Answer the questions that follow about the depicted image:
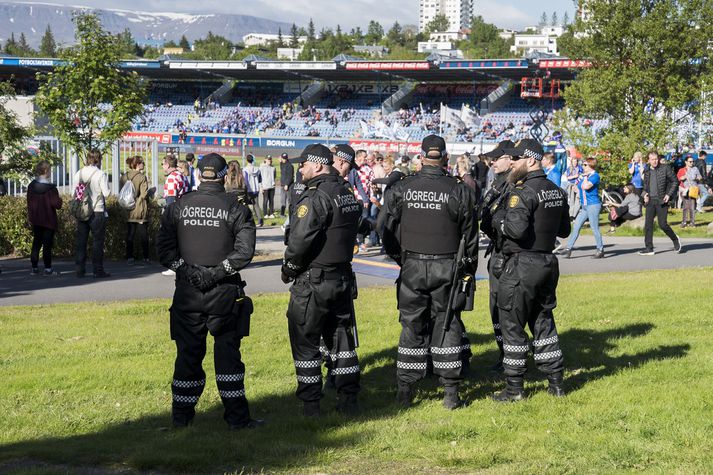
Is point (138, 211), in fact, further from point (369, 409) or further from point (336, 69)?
point (336, 69)

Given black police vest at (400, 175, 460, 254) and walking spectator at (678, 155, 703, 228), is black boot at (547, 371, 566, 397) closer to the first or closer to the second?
black police vest at (400, 175, 460, 254)

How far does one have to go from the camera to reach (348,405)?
6.74 metres

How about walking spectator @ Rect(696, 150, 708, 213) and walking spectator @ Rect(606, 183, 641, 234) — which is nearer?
walking spectator @ Rect(606, 183, 641, 234)

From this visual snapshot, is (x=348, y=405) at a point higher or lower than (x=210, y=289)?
lower

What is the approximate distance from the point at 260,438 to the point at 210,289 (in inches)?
41.8

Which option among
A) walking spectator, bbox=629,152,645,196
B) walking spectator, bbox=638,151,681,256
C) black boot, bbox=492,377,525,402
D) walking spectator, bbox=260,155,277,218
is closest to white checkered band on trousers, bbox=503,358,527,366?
black boot, bbox=492,377,525,402

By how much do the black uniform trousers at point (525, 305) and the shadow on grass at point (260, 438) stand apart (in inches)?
17.8

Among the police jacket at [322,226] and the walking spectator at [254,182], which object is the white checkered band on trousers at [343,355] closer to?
the police jacket at [322,226]

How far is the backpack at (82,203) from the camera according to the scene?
13.5m

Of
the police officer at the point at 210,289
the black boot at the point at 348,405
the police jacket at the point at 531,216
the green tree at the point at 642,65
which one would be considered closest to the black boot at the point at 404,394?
the black boot at the point at 348,405

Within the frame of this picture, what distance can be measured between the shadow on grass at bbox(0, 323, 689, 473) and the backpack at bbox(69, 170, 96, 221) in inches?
268

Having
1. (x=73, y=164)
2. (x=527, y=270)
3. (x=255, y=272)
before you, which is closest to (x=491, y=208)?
(x=527, y=270)

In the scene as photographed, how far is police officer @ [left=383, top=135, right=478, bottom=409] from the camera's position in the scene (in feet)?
22.3

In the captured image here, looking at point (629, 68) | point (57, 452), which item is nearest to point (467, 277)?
point (57, 452)
